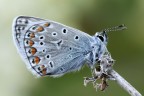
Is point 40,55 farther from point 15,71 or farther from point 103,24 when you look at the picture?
point 103,24

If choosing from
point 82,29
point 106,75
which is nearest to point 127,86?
point 106,75

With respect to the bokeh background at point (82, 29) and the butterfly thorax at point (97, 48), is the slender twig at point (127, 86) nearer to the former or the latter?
the butterfly thorax at point (97, 48)

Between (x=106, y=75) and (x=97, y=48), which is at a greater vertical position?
(x=97, y=48)

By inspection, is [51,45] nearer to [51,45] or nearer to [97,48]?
[51,45]

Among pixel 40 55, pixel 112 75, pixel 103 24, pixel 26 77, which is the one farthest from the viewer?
pixel 103 24

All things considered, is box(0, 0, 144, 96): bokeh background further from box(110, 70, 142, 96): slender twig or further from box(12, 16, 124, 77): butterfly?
box(110, 70, 142, 96): slender twig

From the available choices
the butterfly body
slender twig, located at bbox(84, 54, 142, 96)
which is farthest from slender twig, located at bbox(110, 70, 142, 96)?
the butterfly body

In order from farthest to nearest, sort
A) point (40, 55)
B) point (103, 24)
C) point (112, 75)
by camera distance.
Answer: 1. point (103, 24)
2. point (40, 55)
3. point (112, 75)

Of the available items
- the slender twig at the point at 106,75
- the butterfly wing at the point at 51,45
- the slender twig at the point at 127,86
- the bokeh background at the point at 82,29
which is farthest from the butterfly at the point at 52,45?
the bokeh background at the point at 82,29

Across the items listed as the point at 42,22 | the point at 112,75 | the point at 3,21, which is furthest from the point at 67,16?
the point at 112,75
